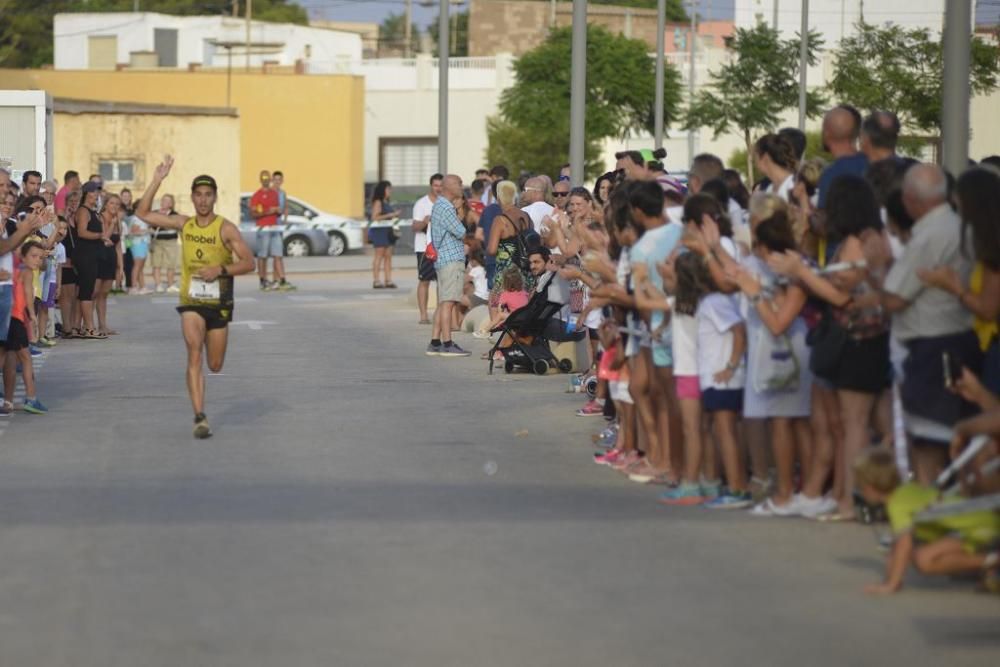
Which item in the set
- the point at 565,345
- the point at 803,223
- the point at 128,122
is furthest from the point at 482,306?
the point at 128,122

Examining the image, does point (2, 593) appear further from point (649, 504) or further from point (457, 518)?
point (649, 504)

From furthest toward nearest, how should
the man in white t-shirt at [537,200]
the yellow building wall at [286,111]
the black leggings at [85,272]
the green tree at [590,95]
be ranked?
the green tree at [590,95] → the yellow building wall at [286,111] → the black leggings at [85,272] → the man in white t-shirt at [537,200]

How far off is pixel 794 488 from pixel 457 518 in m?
1.97

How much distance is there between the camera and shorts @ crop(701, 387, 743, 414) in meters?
10.9

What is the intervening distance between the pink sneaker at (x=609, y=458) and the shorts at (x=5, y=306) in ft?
17.2

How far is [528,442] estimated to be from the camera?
1399 centimetres

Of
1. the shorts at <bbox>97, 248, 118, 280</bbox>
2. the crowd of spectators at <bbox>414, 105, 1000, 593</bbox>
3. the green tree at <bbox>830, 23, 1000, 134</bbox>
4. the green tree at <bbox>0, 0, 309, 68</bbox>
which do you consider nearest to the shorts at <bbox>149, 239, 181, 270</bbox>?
the shorts at <bbox>97, 248, 118, 280</bbox>

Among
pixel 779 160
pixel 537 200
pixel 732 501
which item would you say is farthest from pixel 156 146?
pixel 732 501

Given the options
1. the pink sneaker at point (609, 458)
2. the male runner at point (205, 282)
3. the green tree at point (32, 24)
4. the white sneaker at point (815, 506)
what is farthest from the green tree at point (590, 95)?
the white sneaker at point (815, 506)

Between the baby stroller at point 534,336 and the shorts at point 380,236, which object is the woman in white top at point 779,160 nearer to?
the baby stroller at point 534,336

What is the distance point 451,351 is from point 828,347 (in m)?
11.0

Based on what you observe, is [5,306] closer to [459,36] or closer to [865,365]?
[865,365]

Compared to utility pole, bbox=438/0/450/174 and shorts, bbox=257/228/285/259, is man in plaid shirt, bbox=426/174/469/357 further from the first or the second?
shorts, bbox=257/228/285/259

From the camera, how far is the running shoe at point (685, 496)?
36.6 feet
